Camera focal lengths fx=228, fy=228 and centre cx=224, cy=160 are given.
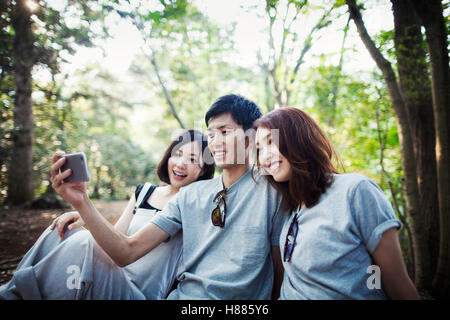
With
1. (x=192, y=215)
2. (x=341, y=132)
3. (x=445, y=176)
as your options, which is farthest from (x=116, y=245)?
(x=341, y=132)

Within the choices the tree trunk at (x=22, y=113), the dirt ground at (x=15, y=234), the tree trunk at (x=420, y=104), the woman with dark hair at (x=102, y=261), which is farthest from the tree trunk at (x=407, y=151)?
the tree trunk at (x=22, y=113)

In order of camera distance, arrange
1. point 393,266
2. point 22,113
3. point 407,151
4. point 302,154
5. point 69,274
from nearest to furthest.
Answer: point 393,266, point 69,274, point 302,154, point 407,151, point 22,113

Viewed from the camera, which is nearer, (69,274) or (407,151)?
(69,274)

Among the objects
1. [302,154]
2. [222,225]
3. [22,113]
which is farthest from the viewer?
[22,113]

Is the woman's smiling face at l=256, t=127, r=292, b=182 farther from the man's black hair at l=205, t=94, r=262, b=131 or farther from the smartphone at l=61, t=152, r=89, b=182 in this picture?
A: the smartphone at l=61, t=152, r=89, b=182

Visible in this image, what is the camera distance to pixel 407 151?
2.46 m

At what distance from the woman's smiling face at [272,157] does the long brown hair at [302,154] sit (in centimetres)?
3

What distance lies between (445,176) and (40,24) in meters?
6.86

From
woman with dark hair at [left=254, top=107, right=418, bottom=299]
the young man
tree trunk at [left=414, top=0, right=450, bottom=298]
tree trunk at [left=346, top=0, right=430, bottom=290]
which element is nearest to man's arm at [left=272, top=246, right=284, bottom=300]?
the young man

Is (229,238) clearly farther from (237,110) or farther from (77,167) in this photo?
(77,167)

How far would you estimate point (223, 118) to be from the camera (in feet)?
5.84

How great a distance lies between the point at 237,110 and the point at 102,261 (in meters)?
1.40

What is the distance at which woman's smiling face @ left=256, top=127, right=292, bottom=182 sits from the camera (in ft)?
4.84

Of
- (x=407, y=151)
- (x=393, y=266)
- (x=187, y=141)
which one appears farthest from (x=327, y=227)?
(x=407, y=151)
